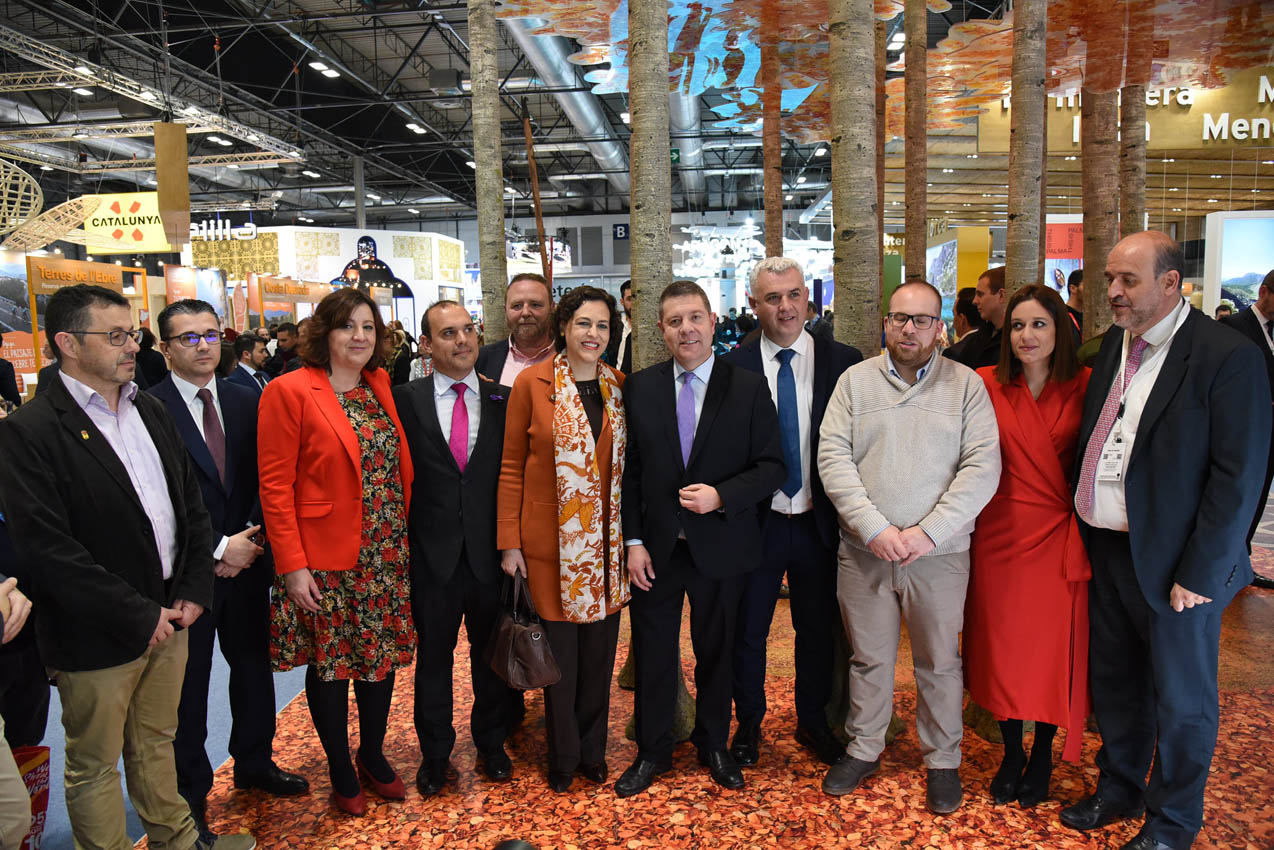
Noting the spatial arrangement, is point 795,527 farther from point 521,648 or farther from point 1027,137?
point 1027,137

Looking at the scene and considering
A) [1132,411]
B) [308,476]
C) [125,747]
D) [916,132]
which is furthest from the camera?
[916,132]

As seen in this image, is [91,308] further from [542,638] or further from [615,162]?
[615,162]

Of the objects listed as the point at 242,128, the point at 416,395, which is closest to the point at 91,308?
the point at 416,395

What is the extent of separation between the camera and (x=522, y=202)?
31156 millimetres

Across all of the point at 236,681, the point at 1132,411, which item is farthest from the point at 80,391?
the point at 1132,411

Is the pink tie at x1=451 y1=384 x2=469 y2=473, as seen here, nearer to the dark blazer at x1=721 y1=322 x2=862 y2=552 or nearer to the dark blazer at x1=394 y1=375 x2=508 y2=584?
the dark blazer at x1=394 y1=375 x2=508 y2=584

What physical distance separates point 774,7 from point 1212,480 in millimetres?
5111

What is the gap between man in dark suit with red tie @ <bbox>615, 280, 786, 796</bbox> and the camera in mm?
2724

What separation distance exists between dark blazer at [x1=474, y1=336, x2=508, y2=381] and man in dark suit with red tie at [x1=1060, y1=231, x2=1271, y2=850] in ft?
7.62

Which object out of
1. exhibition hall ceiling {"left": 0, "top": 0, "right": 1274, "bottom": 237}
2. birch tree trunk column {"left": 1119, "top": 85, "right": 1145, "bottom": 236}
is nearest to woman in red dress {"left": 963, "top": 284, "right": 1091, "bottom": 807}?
birch tree trunk column {"left": 1119, "top": 85, "right": 1145, "bottom": 236}

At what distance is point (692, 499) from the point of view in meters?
2.63

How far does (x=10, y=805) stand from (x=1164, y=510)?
3085 millimetres

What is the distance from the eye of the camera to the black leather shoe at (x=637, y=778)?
2.85 m

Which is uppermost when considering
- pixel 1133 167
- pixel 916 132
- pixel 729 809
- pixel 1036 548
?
pixel 916 132
